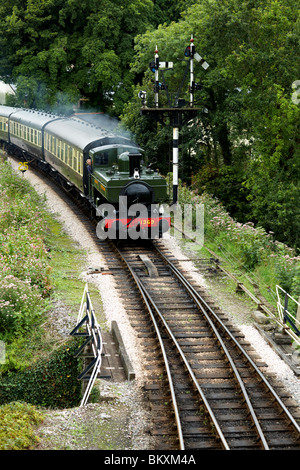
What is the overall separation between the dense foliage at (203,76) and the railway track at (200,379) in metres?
10.0

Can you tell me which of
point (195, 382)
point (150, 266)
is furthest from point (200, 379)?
point (150, 266)

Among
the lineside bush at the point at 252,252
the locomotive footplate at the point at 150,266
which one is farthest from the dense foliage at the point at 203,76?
the locomotive footplate at the point at 150,266

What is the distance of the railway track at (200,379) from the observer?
9117 mm

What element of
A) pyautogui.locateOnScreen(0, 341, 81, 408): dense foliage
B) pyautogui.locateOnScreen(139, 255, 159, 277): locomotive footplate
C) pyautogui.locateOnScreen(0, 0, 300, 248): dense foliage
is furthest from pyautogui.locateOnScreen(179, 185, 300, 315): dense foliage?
pyautogui.locateOnScreen(0, 341, 81, 408): dense foliage

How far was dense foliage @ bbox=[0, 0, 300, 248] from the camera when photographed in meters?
23.3

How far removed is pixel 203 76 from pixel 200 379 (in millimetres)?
21639

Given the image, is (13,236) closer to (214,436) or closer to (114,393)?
(114,393)

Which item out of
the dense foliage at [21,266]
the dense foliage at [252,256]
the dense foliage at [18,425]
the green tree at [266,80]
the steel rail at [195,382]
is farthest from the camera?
the green tree at [266,80]

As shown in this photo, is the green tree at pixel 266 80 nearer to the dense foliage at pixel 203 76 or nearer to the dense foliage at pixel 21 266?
the dense foliage at pixel 203 76

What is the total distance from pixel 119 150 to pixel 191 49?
244 inches

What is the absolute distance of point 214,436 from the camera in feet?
29.8

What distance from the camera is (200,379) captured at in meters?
11.0

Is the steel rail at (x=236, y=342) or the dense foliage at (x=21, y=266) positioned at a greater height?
the dense foliage at (x=21, y=266)
